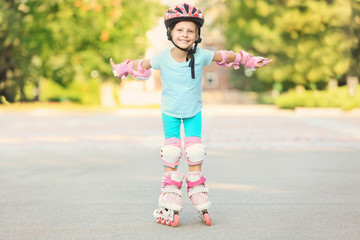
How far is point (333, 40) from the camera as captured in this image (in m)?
31.3

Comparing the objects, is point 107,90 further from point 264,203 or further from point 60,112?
point 264,203

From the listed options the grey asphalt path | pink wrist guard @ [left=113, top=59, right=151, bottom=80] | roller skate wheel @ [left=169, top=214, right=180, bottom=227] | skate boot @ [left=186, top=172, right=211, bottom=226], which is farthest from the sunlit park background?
roller skate wheel @ [left=169, top=214, right=180, bottom=227]

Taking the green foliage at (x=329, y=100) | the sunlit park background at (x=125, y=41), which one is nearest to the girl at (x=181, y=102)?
the green foliage at (x=329, y=100)

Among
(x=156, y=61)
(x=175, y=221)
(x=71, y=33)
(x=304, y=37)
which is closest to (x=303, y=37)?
(x=304, y=37)

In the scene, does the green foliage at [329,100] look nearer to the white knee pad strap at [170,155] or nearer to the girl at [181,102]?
the girl at [181,102]

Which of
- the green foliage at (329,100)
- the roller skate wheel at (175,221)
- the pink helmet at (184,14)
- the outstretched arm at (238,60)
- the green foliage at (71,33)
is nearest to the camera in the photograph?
the roller skate wheel at (175,221)

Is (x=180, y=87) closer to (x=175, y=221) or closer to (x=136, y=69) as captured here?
(x=136, y=69)

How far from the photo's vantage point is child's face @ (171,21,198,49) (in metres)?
5.31

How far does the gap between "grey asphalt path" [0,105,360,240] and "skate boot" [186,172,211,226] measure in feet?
0.33

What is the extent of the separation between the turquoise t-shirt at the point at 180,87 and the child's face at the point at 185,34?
0.16 meters

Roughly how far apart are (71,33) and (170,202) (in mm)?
29671

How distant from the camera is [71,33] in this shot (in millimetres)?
33875

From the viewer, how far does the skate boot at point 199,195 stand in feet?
17.0

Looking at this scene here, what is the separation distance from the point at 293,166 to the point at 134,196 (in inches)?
137
